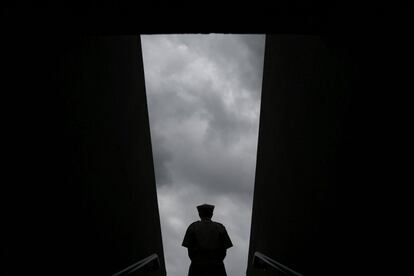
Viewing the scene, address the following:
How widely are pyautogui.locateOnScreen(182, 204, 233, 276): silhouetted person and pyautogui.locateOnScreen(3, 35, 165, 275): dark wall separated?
83 cm

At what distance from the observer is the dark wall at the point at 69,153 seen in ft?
7.57

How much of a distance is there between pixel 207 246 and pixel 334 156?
1899 mm

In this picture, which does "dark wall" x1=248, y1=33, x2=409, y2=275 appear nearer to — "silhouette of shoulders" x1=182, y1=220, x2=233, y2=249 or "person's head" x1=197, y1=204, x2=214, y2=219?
"silhouette of shoulders" x1=182, y1=220, x2=233, y2=249

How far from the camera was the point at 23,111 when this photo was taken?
92.0 inches

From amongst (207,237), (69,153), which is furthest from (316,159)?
(69,153)

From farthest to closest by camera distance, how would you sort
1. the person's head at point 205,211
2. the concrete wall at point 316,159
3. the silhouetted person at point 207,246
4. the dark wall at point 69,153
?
the person's head at point 205,211 < the silhouetted person at point 207,246 < the concrete wall at point 316,159 < the dark wall at point 69,153

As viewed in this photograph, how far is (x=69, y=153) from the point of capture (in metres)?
2.89

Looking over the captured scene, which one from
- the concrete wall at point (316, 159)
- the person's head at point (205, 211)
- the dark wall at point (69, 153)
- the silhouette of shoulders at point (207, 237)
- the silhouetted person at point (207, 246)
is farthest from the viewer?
the person's head at point (205, 211)

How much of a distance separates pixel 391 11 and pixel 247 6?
2.80 ft

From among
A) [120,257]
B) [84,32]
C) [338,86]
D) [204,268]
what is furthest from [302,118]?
[120,257]

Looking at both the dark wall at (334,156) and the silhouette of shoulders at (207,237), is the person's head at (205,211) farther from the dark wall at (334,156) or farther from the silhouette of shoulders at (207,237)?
the dark wall at (334,156)

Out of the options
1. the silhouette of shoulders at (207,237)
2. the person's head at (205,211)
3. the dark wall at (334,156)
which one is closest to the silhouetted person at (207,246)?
the silhouette of shoulders at (207,237)

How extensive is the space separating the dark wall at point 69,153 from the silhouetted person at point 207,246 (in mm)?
826

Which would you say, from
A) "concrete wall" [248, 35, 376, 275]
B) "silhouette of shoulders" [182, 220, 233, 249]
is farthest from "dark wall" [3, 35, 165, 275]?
"concrete wall" [248, 35, 376, 275]
